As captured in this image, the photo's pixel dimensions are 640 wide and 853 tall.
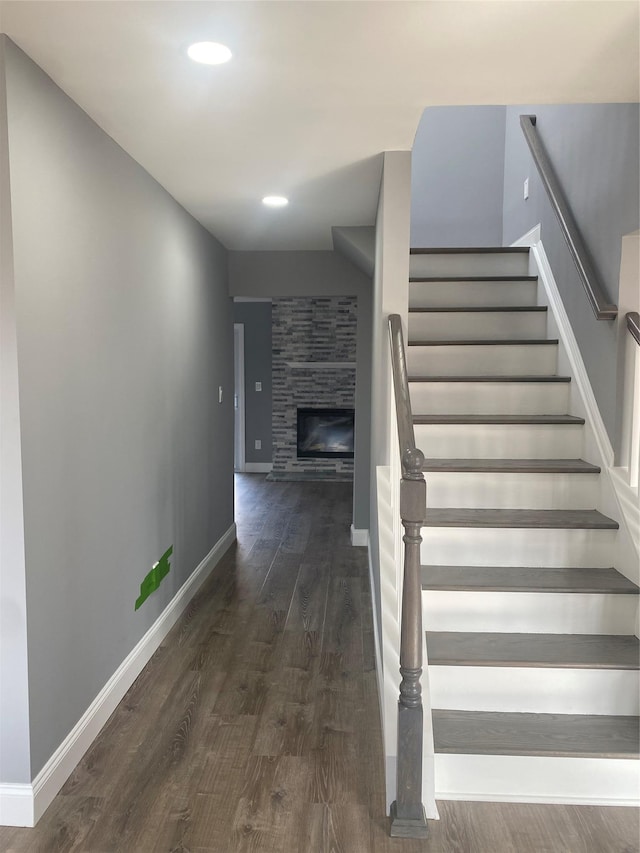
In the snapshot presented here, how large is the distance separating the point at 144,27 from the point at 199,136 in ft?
2.74

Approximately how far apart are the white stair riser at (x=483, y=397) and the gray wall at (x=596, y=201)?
263 mm

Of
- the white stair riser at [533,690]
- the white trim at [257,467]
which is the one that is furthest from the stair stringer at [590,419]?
the white trim at [257,467]

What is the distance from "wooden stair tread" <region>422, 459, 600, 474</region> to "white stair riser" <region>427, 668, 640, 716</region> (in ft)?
2.96

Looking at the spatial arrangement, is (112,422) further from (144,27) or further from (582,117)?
(582,117)

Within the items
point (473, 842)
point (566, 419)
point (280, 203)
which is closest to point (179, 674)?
point (473, 842)

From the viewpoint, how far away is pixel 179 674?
302 centimetres

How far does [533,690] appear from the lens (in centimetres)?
231

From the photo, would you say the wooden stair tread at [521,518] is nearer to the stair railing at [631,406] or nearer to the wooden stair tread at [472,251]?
the stair railing at [631,406]

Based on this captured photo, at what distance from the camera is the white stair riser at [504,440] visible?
10.4 ft

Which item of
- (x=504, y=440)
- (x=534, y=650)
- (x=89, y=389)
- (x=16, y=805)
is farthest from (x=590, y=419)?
(x=16, y=805)

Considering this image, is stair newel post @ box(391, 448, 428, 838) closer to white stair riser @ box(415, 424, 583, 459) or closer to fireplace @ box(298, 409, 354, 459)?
white stair riser @ box(415, 424, 583, 459)

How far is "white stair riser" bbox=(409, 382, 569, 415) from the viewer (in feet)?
11.1

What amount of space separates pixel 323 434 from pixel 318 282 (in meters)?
3.82

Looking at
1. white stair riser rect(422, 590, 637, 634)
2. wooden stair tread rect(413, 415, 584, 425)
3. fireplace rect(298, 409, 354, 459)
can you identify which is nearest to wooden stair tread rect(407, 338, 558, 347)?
wooden stair tread rect(413, 415, 584, 425)
